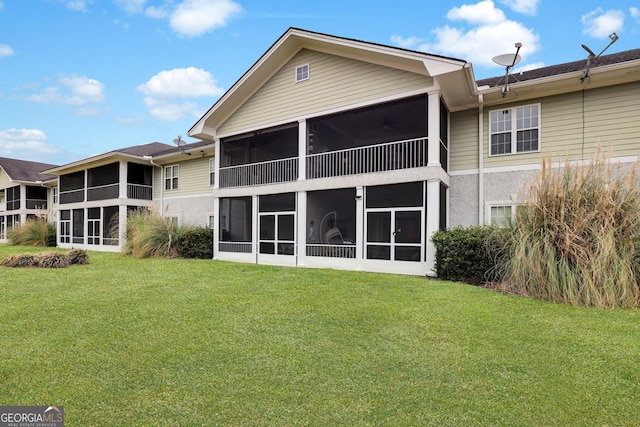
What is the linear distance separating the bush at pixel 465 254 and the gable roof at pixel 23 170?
3132 cm

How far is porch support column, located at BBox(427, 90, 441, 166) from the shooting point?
397 inches

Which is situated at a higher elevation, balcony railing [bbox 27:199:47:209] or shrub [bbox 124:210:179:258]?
balcony railing [bbox 27:199:47:209]

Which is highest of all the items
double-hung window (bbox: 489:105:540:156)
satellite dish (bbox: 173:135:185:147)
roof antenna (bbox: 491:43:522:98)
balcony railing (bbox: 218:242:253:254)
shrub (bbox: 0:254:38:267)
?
roof antenna (bbox: 491:43:522:98)

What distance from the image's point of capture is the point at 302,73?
13102 mm

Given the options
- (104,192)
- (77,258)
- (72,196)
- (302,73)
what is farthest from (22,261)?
(72,196)

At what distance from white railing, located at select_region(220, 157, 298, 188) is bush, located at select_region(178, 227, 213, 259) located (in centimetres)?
233

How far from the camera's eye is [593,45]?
9.21 m

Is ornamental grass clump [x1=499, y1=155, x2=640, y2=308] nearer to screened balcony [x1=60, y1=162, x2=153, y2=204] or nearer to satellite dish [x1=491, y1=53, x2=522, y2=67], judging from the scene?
satellite dish [x1=491, y1=53, x2=522, y2=67]

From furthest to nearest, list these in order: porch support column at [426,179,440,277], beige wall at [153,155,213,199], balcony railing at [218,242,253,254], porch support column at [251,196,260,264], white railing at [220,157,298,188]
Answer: beige wall at [153,155,213,199], balcony railing at [218,242,253,254], porch support column at [251,196,260,264], white railing at [220,157,298,188], porch support column at [426,179,440,277]

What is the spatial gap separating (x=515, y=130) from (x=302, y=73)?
7.50 meters

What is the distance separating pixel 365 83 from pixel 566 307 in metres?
8.56

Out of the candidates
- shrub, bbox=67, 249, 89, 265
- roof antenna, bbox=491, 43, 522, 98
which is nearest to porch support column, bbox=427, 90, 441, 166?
roof antenna, bbox=491, 43, 522, 98

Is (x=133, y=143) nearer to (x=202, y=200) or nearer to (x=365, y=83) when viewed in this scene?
(x=202, y=200)

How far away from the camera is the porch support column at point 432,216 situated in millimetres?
9836
